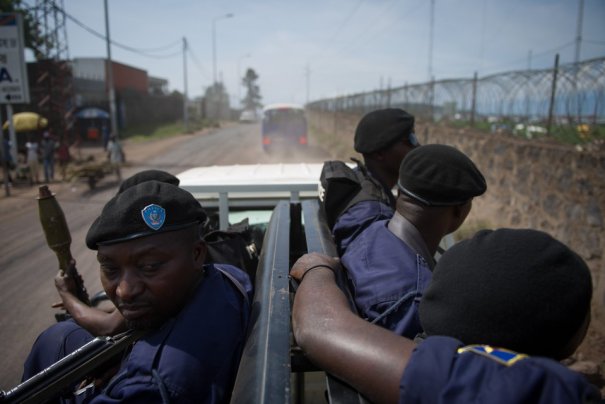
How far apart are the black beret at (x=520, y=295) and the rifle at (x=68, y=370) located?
3.46 feet

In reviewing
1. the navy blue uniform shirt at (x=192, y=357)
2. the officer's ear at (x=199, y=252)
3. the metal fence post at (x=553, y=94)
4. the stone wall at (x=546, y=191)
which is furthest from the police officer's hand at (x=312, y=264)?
the metal fence post at (x=553, y=94)

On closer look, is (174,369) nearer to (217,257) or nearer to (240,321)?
(240,321)

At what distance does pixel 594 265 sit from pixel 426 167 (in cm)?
427

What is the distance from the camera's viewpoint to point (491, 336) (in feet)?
3.04

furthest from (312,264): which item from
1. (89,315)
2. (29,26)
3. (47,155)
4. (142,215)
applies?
(29,26)

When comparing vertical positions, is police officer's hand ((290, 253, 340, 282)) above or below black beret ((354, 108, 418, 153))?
below

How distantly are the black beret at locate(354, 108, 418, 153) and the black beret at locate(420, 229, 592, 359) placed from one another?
1.47m

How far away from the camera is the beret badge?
1438 millimetres

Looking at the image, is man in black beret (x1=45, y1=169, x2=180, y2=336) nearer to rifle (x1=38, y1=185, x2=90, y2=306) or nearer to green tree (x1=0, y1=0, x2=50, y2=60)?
rifle (x1=38, y1=185, x2=90, y2=306)

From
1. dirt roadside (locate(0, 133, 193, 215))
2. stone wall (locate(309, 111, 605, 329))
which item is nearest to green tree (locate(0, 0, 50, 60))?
dirt roadside (locate(0, 133, 193, 215))

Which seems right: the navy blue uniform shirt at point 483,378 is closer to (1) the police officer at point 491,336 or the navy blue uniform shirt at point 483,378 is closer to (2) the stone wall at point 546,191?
(1) the police officer at point 491,336

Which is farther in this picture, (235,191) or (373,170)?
(235,191)

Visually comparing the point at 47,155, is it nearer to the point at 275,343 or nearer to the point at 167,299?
the point at 167,299

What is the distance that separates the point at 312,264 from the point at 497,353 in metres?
0.72
